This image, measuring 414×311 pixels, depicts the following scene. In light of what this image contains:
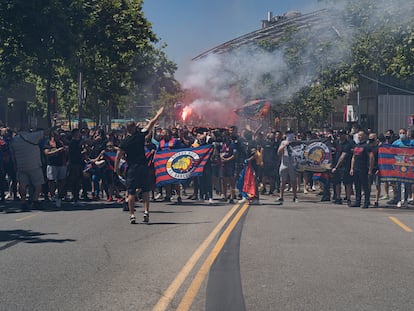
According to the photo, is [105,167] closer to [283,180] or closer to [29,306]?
[283,180]

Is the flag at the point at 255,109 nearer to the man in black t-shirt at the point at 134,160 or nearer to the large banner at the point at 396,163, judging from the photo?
the large banner at the point at 396,163

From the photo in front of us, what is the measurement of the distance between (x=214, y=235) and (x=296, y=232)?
150 cm

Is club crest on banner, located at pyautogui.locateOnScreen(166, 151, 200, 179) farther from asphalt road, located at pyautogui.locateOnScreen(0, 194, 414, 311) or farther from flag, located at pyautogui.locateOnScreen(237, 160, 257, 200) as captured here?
asphalt road, located at pyautogui.locateOnScreen(0, 194, 414, 311)

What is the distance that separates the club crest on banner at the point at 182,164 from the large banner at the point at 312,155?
3.13 metres

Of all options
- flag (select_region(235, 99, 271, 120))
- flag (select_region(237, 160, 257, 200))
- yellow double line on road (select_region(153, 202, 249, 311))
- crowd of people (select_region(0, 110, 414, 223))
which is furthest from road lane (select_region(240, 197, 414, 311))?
flag (select_region(235, 99, 271, 120))

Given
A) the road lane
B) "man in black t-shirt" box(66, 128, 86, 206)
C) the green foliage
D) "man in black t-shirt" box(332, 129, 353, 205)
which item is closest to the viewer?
the road lane

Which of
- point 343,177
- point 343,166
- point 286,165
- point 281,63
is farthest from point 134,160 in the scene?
point 281,63

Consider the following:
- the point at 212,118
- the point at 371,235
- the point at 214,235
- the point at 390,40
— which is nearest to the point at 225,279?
the point at 214,235

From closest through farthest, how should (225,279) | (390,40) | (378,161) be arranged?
(225,279), (378,161), (390,40)

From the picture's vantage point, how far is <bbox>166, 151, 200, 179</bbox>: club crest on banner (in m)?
17.8

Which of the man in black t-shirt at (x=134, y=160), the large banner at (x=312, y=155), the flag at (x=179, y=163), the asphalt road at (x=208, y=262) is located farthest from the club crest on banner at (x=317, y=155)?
the man in black t-shirt at (x=134, y=160)

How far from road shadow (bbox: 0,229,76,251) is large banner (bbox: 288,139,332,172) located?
9.54 meters

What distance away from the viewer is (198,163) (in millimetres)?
18000

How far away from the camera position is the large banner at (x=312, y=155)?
19.8m
